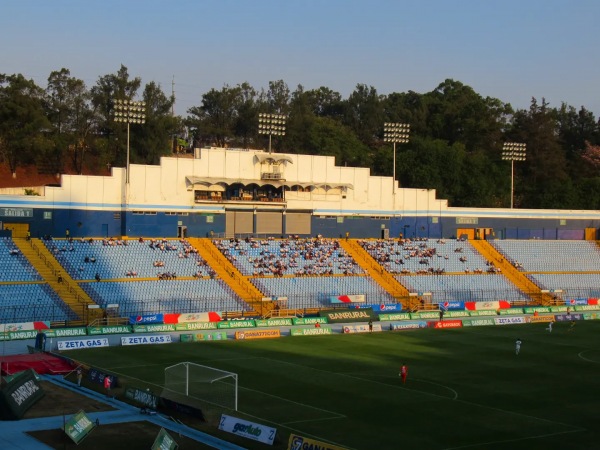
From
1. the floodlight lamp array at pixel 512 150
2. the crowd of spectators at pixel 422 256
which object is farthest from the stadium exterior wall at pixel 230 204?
the floodlight lamp array at pixel 512 150

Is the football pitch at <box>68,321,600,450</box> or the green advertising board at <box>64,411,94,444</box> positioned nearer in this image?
the green advertising board at <box>64,411,94,444</box>

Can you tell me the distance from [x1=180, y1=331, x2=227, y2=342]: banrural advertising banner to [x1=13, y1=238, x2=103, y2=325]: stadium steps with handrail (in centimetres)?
801

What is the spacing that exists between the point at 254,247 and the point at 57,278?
64.3ft

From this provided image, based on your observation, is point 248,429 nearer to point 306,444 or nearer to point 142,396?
point 306,444

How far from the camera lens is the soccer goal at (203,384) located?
120ft

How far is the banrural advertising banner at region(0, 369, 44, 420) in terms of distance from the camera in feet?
112

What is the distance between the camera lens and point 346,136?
129000 mm

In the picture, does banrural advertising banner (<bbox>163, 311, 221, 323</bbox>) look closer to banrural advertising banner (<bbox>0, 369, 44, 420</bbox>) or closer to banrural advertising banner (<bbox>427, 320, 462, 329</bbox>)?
banrural advertising banner (<bbox>427, 320, 462, 329</bbox>)

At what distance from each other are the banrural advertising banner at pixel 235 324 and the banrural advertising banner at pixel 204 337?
2190 mm

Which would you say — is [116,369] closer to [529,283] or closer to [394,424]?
[394,424]

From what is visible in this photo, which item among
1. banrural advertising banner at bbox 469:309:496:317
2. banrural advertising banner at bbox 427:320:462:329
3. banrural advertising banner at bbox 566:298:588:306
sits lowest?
banrural advertising banner at bbox 427:320:462:329

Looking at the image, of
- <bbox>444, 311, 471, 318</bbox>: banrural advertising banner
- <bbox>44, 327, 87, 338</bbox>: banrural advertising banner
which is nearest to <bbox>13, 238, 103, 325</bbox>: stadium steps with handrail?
<bbox>44, 327, 87, 338</bbox>: banrural advertising banner

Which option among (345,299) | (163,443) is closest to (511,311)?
(345,299)

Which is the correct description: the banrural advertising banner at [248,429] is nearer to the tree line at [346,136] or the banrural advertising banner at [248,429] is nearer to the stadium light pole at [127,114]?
the stadium light pole at [127,114]
